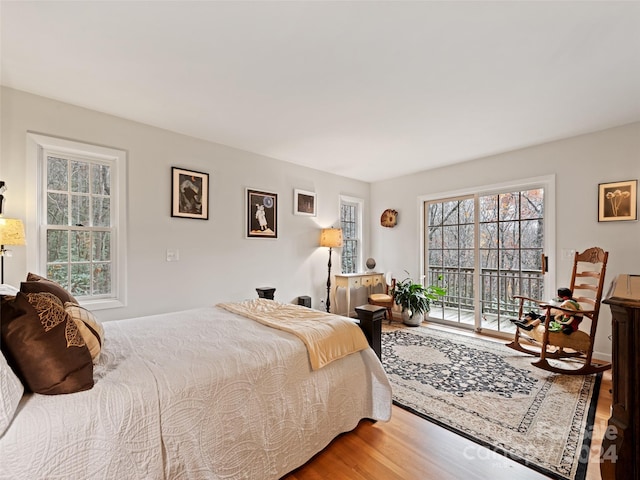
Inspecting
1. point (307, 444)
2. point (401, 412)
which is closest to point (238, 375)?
point (307, 444)

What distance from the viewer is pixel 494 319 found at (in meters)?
4.21

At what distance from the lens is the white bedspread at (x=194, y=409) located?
0.99 meters

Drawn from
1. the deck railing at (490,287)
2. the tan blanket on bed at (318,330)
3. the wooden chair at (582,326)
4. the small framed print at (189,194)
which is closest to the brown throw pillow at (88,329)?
the tan blanket on bed at (318,330)

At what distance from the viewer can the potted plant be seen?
4.50 metres

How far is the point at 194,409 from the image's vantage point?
1.25 metres

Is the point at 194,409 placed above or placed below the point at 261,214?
below

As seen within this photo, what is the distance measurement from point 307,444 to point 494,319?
366 cm

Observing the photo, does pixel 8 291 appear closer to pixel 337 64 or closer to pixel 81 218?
pixel 81 218

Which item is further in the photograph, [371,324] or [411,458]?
[371,324]

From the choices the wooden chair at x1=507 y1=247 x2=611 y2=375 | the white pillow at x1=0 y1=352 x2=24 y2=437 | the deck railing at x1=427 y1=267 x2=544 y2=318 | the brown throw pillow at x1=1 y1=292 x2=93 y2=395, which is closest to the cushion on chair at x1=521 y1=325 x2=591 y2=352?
the wooden chair at x1=507 y1=247 x2=611 y2=375

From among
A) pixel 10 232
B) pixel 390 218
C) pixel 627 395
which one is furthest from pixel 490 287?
pixel 10 232

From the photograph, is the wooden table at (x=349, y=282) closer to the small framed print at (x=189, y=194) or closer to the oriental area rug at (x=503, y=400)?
the oriental area rug at (x=503, y=400)

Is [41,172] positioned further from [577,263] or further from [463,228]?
[577,263]

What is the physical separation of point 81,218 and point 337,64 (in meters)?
2.74
